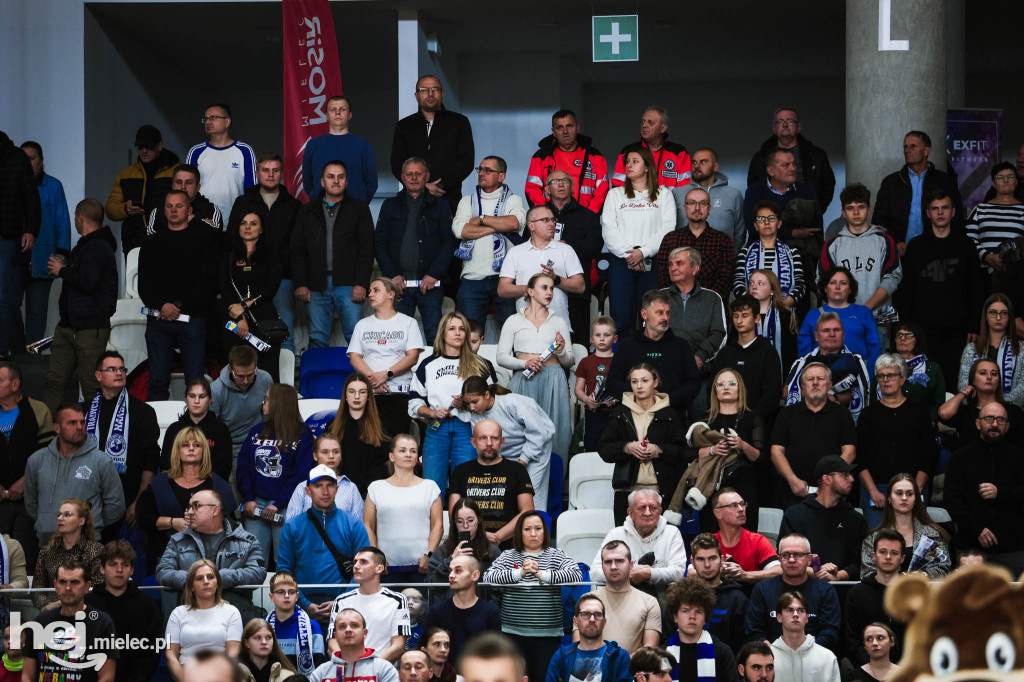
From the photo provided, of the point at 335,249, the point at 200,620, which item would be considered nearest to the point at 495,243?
the point at 335,249

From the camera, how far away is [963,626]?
1.54 metres

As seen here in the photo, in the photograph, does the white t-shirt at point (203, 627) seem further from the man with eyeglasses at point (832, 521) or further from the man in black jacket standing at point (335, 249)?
the man in black jacket standing at point (335, 249)

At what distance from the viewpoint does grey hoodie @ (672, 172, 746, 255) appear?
9672 mm

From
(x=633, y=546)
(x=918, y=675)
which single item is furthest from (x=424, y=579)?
(x=918, y=675)

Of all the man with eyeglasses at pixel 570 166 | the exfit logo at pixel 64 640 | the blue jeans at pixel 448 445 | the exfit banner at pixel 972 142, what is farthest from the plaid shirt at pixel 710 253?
the exfit logo at pixel 64 640

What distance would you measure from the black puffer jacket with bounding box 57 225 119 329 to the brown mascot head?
8.63 m

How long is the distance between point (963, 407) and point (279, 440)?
162 inches

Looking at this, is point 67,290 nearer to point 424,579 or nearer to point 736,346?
point 424,579

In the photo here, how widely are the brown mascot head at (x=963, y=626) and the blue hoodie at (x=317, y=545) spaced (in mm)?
5855

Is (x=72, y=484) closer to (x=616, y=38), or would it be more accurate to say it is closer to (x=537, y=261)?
(x=537, y=261)

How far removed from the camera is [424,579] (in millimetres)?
7262

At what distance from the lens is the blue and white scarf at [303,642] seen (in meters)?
6.40

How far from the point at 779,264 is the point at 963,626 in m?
7.58

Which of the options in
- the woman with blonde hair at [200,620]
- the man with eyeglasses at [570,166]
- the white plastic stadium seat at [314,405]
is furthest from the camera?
the man with eyeglasses at [570,166]
